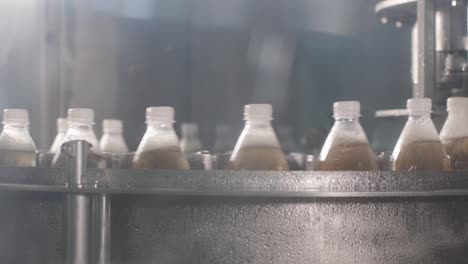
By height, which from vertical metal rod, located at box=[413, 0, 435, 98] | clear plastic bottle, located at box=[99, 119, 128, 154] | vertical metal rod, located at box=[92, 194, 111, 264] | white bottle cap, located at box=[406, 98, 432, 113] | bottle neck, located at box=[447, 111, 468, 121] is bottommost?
vertical metal rod, located at box=[92, 194, 111, 264]

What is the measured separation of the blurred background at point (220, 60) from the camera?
2340mm

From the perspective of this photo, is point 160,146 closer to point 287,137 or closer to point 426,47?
point 426,47

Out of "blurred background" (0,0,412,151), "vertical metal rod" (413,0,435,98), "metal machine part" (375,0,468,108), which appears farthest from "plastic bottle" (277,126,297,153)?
"vertical metal rod" (413,0,435,98)

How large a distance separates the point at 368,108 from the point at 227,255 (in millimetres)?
1769

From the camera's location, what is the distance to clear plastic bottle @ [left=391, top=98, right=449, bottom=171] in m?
0.99

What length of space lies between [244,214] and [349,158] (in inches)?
8.2

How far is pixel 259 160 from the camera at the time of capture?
0.99m

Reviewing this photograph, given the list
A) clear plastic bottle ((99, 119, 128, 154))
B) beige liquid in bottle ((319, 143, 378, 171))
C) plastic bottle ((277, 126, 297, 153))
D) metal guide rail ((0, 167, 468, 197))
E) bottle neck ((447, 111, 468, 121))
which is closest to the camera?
metal guide rail ((0, 167, 468, 197))

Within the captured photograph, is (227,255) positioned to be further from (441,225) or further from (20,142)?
(20,142)

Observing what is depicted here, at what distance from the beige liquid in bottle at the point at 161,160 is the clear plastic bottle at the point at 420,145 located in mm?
355

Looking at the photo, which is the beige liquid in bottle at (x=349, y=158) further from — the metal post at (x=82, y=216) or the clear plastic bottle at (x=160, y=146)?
the metal post at (x=82, y=216)

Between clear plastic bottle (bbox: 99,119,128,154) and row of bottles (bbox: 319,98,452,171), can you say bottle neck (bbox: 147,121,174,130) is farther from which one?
clear plastic bottle (bbox: 99,119,128,154)

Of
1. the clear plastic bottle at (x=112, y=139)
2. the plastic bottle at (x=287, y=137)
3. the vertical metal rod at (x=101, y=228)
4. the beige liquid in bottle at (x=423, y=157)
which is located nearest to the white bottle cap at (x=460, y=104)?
the beige liquid in bottle at (x=423, y=157)

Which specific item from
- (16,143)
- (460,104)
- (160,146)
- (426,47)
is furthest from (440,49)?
(16,143)
